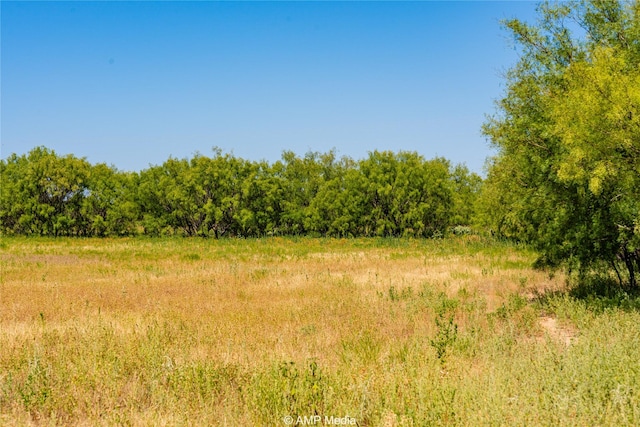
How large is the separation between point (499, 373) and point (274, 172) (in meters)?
48.5

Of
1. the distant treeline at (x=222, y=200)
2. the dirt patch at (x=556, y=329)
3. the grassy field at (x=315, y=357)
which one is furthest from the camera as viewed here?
the distant treeline at (x=222, y=200)

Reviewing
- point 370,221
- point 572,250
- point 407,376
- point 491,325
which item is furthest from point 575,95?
point 370,221

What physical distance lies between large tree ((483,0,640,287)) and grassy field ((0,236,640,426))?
1877mm

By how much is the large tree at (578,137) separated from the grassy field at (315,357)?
6.16 ft

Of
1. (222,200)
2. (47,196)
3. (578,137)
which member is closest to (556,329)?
(578,137)

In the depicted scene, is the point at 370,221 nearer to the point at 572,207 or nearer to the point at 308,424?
the point at 572,207

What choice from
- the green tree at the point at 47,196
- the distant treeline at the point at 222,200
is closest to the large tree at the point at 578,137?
the distant treeline at the point at 222,200

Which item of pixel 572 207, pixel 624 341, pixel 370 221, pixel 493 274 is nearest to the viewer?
pixel 624 341

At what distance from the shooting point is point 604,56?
31.5ft

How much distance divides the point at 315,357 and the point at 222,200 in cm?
4489

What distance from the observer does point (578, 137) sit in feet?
30.5

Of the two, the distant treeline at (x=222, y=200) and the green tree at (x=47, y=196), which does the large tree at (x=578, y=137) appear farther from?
the green tree at (x=47, y=196)

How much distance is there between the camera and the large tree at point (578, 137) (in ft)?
29.7

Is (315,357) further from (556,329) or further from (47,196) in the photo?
(47,196)
